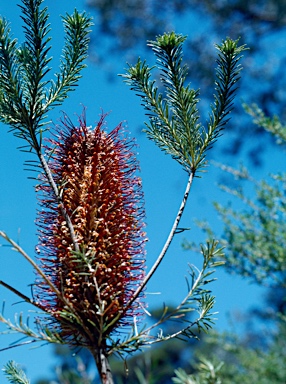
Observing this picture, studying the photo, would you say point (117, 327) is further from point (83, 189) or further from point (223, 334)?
point (223, 334)

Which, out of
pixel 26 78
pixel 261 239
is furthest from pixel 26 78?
pixel 261 239

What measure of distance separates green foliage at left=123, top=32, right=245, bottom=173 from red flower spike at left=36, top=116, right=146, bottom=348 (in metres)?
0.08

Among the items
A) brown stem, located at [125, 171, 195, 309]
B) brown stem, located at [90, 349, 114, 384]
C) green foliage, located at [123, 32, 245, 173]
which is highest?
green foliage, located at [123, 32, 245, 173]

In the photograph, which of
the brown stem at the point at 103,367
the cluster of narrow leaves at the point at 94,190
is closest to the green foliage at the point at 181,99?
the cluster of narrow leaves at the point at 94,190

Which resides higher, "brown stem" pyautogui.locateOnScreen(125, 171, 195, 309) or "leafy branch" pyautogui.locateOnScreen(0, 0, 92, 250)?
"leafy branch" pyautogui.locateOnScreen(0, 0, 92, 250)

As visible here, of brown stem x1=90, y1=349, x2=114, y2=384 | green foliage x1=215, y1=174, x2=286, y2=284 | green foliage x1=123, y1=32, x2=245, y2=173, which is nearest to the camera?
brown stem x1=90, y1=349, x2=114, y2=384

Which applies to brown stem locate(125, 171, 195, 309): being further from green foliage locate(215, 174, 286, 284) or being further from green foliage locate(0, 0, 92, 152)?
green foliage locate(215, 174, 286, 284)

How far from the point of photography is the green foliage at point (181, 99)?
0.81 m

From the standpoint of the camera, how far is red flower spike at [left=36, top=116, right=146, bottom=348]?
71cm

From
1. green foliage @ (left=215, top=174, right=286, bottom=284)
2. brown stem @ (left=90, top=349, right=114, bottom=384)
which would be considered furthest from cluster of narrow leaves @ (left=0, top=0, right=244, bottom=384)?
green foliage @ (left=215, top=174, right=286, bottom=284)

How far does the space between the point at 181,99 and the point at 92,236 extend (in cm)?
23

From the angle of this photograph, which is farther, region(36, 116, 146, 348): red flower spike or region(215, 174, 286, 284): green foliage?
region(215, 174, 286, 284): green foliage

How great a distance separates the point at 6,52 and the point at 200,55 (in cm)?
453

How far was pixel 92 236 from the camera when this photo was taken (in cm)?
75
